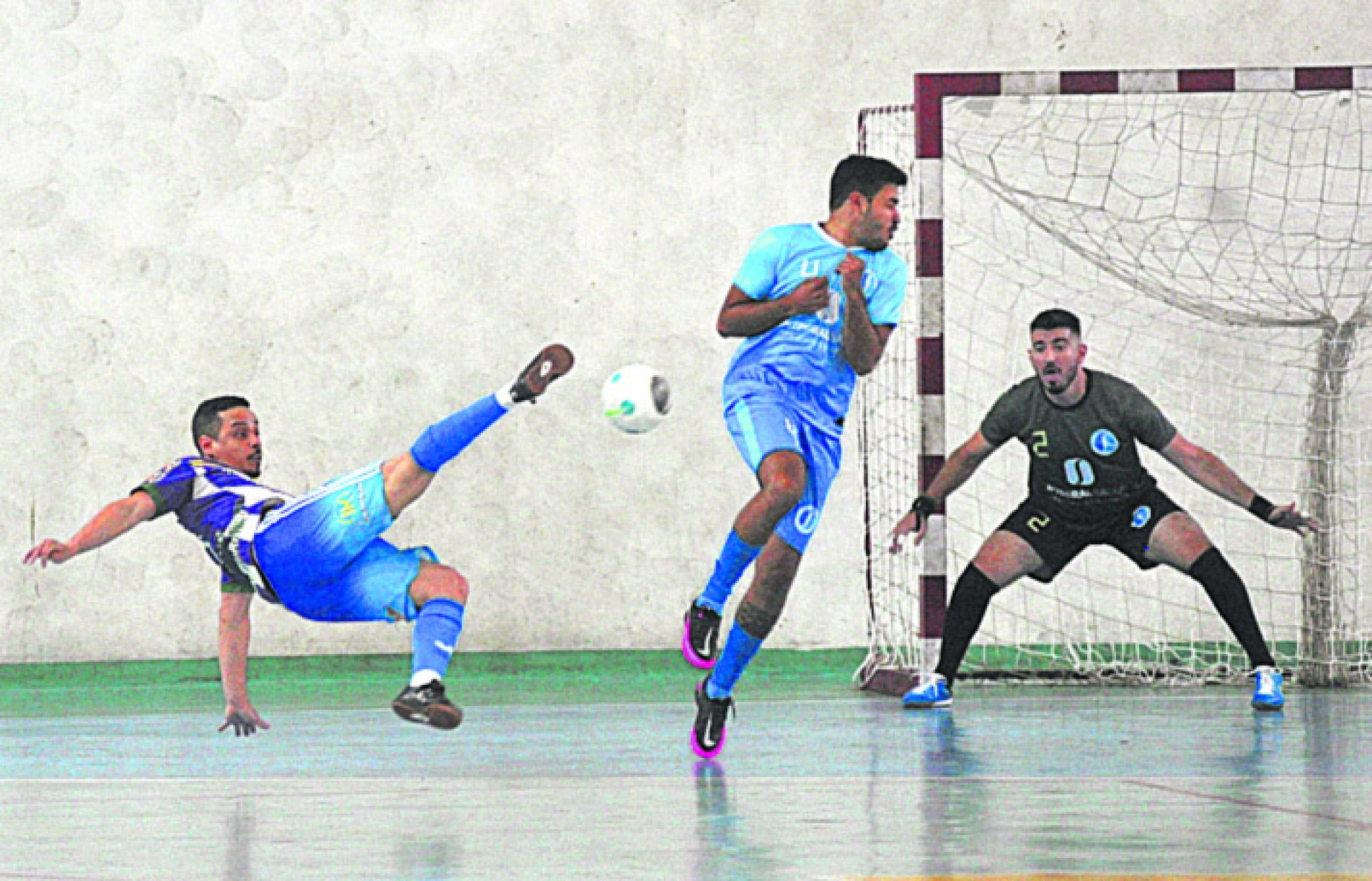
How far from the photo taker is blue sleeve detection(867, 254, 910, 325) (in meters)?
6.85

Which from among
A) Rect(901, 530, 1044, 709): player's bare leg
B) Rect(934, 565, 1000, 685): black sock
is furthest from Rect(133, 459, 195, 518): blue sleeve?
Rect(934, 565, 1000, 685): black sock

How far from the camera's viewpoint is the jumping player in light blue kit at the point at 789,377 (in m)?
6.38

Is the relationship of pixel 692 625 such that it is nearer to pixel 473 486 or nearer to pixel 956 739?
pixel 956 739

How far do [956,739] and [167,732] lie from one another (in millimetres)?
2714

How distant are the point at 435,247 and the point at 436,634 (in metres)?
4.42

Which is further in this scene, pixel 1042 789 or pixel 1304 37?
pixel 1304 37

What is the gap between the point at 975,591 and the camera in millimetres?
8547

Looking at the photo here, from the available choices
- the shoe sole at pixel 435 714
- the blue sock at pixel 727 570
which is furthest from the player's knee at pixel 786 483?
the shoe sole at pixel 435 714

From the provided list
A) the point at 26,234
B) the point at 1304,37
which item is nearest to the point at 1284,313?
the point at 1304,37

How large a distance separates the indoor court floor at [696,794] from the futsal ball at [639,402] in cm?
98

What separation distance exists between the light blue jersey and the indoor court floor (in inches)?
42.0

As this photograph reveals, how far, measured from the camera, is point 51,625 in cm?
1012

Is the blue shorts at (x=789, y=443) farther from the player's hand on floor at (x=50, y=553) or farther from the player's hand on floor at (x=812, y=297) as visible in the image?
the player's hand on floor at (x=50, y=553)

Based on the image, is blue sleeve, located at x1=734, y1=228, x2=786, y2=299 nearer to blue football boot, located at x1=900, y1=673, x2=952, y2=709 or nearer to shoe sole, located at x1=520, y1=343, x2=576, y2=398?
shoe sole, located at x1=520, y1=343, x2=576, y2=398
